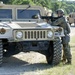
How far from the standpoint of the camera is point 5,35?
8.73 meters

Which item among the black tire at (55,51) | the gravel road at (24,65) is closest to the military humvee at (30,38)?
the black tire at (55,51)

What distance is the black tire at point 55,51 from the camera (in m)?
9.30

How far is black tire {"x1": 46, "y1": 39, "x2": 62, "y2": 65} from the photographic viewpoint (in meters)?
9.30

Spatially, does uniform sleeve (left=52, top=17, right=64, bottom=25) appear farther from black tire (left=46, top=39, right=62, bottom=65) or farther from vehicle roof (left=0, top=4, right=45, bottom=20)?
vehicle roof (left=0, top=4, right=45, bottom=20)

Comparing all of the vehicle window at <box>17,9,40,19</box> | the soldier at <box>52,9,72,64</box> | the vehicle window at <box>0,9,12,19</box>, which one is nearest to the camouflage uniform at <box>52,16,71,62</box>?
the soldier at <box>52,9,72,64</box>

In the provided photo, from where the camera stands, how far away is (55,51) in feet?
30.5

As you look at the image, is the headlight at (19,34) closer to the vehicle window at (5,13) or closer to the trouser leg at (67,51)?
the trouser leg at (67,51)

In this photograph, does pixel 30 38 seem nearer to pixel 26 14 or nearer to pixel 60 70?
pixel 60 70

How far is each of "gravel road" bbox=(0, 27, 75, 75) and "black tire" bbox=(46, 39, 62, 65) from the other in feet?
0.79

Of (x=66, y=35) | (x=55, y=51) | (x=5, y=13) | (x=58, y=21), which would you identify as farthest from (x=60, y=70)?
(x=5, y=13)

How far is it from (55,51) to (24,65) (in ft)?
3.21

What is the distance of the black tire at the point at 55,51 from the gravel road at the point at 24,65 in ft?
0.79

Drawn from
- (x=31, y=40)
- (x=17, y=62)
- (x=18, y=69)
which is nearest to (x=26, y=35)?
(x=31, y=40)

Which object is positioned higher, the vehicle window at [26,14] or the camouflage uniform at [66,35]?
the vehicle window at [26,14]
